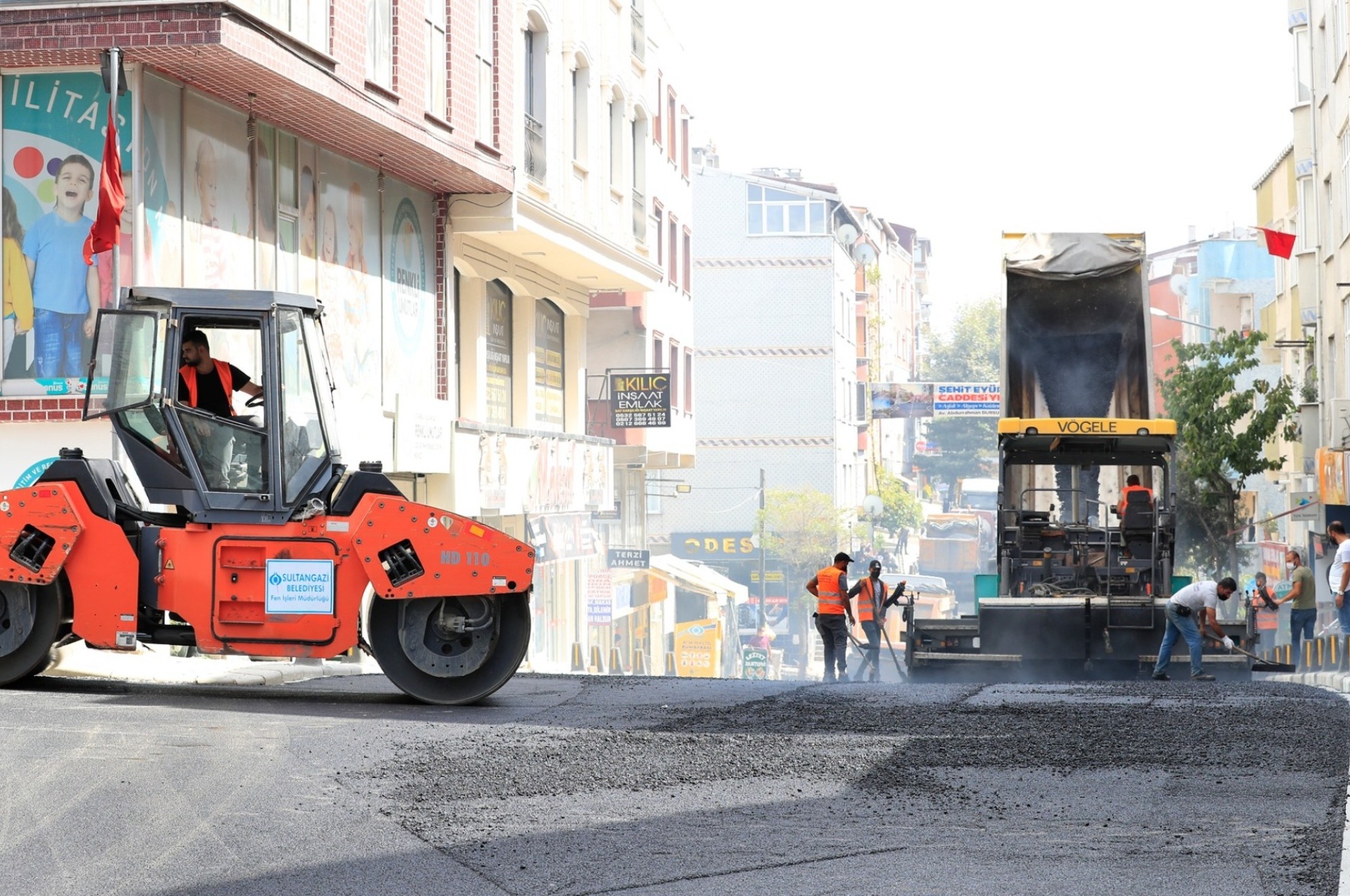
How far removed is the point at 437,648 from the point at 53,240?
6.76 m

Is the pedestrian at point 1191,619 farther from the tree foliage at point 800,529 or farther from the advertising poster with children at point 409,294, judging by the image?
the tree foliage at point 800,529

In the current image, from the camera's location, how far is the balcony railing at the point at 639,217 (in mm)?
32188

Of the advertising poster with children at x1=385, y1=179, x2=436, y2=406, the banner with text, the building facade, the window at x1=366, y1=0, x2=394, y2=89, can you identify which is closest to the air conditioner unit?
the building facade

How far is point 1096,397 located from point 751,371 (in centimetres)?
4429

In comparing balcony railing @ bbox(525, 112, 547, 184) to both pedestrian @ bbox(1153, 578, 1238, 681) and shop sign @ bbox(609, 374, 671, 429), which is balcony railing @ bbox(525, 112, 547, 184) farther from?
pedestrian @ bbox(1153, 578, 1238, 681)

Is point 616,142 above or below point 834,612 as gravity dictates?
above

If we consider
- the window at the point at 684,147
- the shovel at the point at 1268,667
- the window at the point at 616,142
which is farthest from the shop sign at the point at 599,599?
the shovel at the point at 1268,667

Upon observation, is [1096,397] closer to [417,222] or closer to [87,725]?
[417,222]

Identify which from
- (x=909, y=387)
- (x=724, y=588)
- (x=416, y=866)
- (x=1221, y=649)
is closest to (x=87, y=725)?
(x=416, y=866)

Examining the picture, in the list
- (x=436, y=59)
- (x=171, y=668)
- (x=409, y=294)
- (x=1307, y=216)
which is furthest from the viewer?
(x=1307, y=216)

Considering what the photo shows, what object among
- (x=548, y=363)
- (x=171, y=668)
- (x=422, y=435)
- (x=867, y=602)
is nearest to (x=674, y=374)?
(x=548, y=363)

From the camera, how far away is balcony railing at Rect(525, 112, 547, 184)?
84.5ft

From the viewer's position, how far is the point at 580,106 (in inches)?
1147

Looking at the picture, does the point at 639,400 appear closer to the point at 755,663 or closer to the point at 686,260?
the point at 686,260
